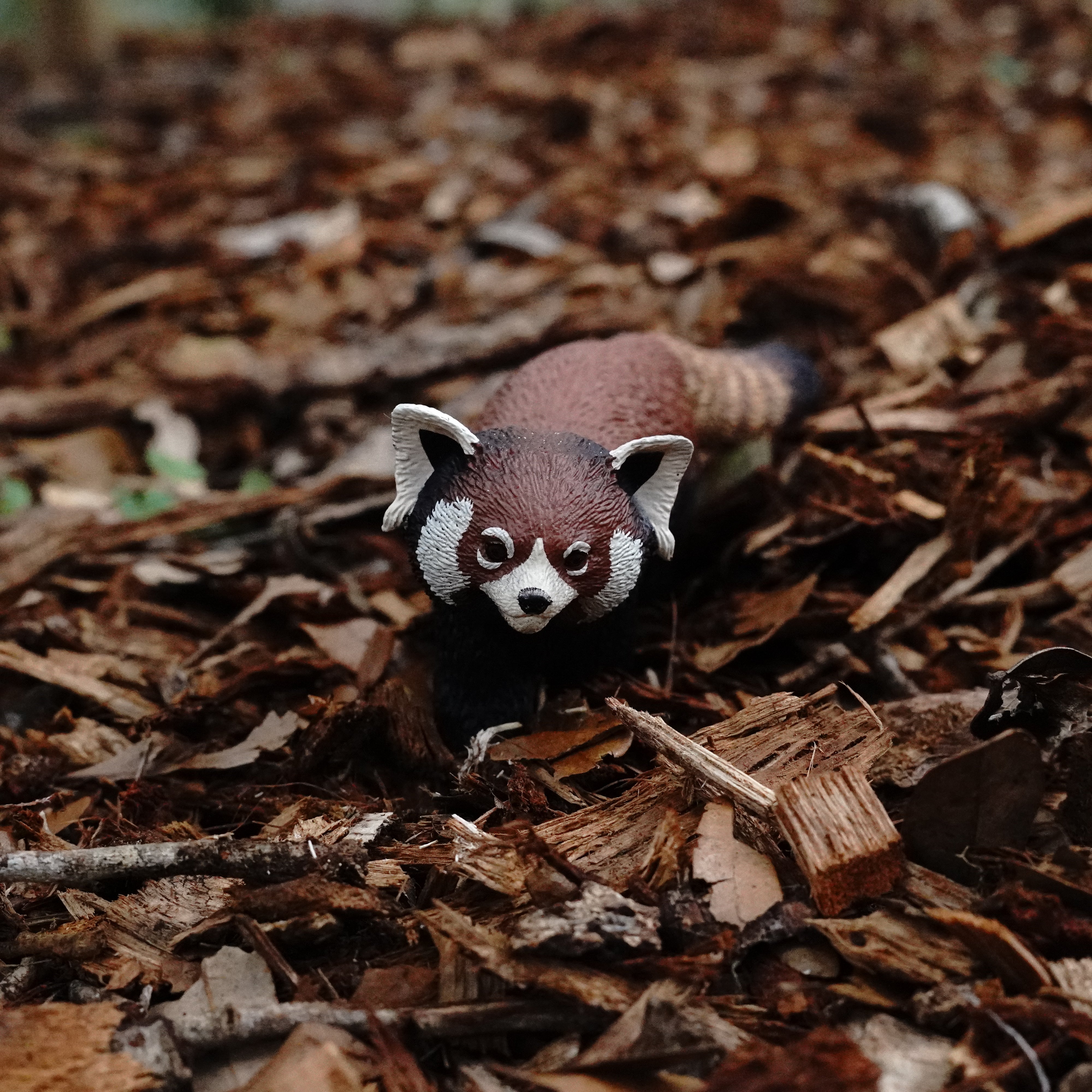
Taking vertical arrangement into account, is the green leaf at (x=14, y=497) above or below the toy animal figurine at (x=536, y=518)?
below

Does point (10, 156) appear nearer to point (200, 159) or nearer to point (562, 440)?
point (200, 159)

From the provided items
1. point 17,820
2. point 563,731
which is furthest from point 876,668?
point 17,820

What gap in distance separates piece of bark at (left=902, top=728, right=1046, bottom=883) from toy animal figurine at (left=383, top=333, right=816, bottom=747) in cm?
75

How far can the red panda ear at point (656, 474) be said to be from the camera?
237 centimetres

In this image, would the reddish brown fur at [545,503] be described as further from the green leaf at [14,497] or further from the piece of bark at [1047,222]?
the piece of bark at [1047,222]

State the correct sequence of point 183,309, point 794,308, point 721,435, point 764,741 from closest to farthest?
point 764,741
point 721,435
point 794,308
point 183,309

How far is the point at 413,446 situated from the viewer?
→ 2.42 m

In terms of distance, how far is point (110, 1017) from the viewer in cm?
183

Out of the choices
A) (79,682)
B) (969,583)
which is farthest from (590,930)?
(79,682)

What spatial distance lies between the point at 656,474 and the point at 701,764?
0.66 m

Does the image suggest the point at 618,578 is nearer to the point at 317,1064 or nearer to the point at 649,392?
the point at 649,392

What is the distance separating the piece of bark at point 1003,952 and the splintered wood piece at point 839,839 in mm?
149

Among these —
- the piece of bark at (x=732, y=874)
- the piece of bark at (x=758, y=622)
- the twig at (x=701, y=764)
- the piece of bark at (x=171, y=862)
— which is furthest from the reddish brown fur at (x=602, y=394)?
the piece of bark at (x=171, y=862)

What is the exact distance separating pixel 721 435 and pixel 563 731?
1117 millimetres
